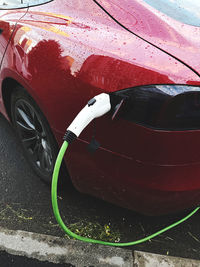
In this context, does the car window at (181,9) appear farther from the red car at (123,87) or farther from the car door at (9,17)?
the car door at (9,17)

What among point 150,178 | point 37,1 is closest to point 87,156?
point 150,178

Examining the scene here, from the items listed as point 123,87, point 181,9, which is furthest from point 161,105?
point 181,9

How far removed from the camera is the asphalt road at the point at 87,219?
1.84 m

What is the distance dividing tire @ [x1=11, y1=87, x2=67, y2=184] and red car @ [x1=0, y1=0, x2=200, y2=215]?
0.07 feet

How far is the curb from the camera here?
5.47 ft

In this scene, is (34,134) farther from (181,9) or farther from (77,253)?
(181,9)

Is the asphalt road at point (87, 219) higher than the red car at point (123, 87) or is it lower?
lower

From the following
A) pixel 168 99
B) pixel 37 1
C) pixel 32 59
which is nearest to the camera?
pixel 168 99

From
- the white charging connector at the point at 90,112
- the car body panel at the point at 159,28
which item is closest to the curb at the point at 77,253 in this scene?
the white charging connector at the point at 90,112

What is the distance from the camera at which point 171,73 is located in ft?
4.13

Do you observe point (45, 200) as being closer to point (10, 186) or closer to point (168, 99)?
point (10, 186)

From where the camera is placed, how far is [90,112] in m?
1.27

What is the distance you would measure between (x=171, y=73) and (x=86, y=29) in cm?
61

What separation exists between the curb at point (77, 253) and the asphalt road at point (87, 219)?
79 millimetres
